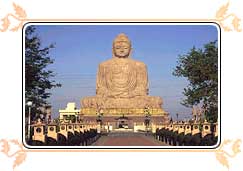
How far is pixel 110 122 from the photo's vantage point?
656cm

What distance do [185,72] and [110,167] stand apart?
1.02 meters

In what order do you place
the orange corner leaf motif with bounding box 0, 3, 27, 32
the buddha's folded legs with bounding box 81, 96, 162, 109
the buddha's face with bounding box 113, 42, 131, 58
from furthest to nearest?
1. the buddha's face with bounding box 113, 42, 131, 58
2. the buddha's folded legs with bounding box 81, 96, 162, 109
3. the orange corner leaf motif with bounding box 0, 3, 27, 32

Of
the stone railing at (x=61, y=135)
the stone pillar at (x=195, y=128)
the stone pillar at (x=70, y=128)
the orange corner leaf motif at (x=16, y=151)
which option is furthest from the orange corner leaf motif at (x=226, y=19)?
the orange corner leaf motif at (x=16, y=151)

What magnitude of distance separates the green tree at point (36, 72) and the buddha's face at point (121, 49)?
674 millimetres

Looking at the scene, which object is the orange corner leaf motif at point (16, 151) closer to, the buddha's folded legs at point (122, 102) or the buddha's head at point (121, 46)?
the buddha's folded legs at point (122, 102)

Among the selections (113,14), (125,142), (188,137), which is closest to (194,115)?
(188,137)

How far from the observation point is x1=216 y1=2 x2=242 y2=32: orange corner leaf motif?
6.10 metres

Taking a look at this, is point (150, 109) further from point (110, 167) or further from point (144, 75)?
point (110, 167)

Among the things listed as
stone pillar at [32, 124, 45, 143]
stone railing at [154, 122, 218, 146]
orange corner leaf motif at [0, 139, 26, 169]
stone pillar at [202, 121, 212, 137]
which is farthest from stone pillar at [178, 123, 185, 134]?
orange corner leaf motif at [0, 139, 26, 169]

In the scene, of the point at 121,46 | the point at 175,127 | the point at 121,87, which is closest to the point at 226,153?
the point at 175,127

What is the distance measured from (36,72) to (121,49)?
924mm

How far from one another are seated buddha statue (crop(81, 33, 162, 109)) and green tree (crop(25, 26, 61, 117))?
0.36 meters

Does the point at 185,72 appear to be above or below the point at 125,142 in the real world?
above

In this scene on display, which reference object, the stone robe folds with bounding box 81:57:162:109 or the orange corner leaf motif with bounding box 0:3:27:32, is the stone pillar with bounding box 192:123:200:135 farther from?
the orange corner leaf motif with bounding box 0:3:27:32
